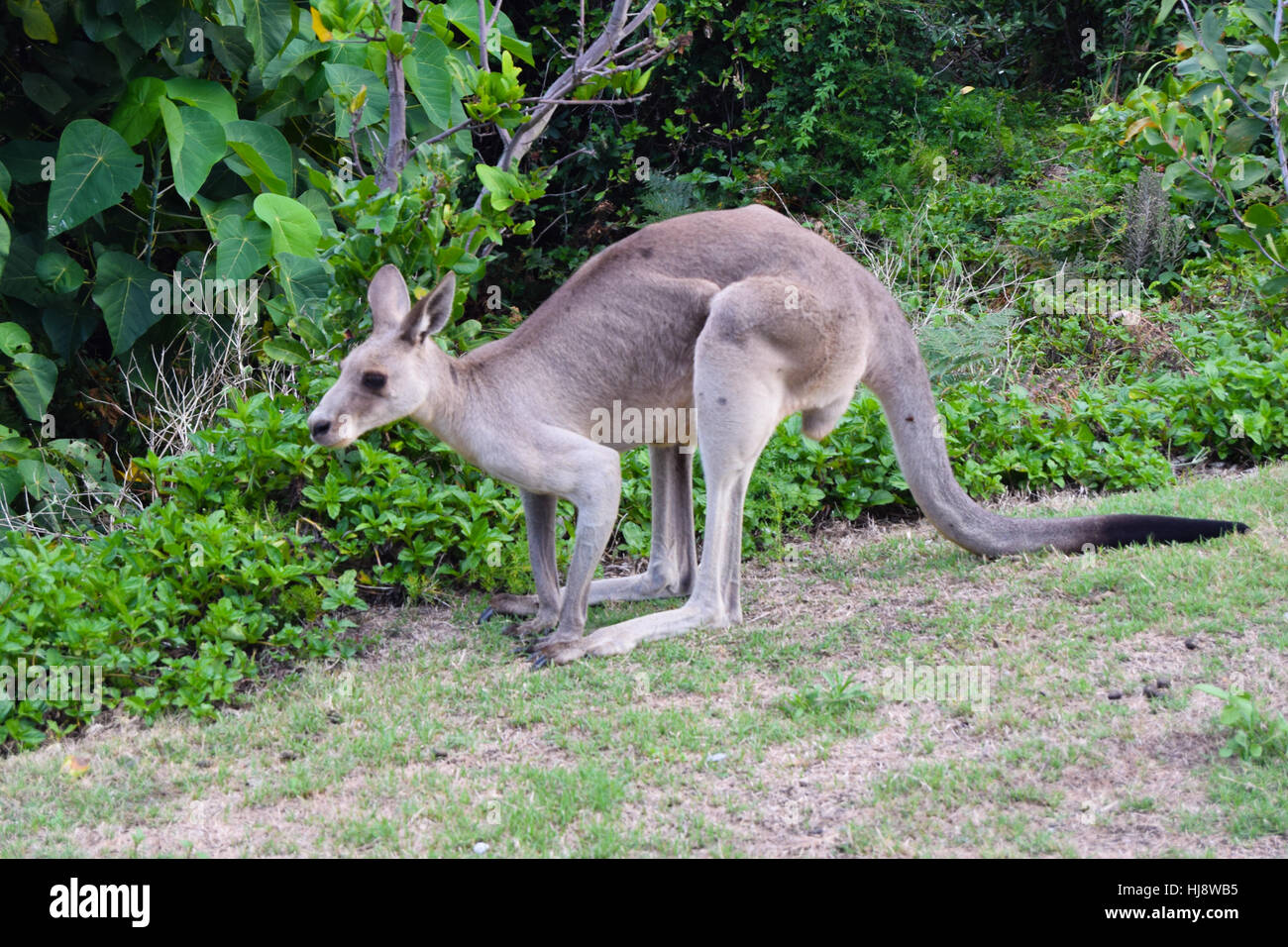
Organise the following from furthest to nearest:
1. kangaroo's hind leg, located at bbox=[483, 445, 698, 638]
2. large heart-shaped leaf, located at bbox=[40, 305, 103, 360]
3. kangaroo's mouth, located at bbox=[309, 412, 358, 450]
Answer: large heart-shaped leaf, located at bbox=[40, 305, 103, 360] < kangaroo's hind leg, located at bbox=[483, 445, 698, 638] < kangaroo's mouth, located at bbox=[309, 412, 358, 450]

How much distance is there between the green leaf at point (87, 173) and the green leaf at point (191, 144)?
0.76 feet

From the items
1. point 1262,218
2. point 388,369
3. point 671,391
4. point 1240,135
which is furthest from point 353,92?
point 1262,218

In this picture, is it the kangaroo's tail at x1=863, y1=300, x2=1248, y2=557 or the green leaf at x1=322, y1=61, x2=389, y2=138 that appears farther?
the green leaf at x1=322, y1=61, x2=389, y2=138

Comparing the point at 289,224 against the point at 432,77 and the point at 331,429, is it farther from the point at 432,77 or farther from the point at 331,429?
the point at 331,429

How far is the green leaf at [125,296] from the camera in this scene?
6344mm

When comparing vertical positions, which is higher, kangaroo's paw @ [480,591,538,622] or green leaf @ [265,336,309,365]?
green leaf @ [265,336,309,365]

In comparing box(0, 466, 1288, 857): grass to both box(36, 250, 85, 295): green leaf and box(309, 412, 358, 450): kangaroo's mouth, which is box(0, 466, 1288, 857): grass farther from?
box(36, 250, 85, 295): green leaf

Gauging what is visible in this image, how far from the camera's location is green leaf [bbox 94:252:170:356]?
6344 millimetres

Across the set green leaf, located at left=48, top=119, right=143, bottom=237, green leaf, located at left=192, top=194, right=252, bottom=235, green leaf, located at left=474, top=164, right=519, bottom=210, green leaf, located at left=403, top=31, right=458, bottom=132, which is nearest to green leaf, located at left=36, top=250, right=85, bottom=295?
green leaf, located at left=48, top=119, right=143, bottom=237

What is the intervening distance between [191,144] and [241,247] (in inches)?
22.9

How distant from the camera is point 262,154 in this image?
20.4 feet

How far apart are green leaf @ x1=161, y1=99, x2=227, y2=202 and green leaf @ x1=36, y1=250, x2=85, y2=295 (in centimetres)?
82

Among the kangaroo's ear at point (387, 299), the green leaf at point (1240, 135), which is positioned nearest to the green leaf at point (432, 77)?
the kangaroo's ear at point (387, 299)

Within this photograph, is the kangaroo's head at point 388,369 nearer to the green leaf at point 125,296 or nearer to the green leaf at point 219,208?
the green leaf at point 219,208
